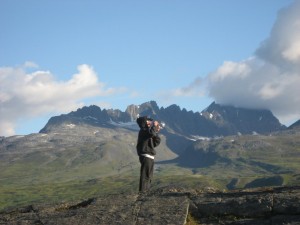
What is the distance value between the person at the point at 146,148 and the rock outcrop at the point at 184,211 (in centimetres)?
422

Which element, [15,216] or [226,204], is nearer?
[226,204]

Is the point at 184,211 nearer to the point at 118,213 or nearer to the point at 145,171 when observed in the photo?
the point at 118,213

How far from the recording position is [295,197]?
18672 millimetres

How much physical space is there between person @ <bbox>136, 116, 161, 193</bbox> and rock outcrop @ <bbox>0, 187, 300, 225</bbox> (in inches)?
166

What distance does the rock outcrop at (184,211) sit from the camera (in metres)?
17.8

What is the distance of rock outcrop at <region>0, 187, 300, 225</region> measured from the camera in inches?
701

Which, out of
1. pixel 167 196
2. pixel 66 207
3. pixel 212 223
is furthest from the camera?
pixel 66 207

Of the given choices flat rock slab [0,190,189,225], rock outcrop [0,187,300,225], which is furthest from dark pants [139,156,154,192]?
rock outcrop [0,187,300,225]

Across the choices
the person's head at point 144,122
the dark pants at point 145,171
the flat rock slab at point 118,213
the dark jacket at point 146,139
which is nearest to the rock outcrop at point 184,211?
the flat rock slab at point 118,213

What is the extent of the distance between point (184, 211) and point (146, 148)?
25.7 feet

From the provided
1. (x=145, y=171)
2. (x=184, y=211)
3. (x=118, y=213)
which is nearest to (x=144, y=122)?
(x=145, y=171)

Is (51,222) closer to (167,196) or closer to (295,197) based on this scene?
(167,196)

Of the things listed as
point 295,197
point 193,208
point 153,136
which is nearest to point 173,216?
point 193,208

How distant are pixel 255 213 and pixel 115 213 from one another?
18.4ft
